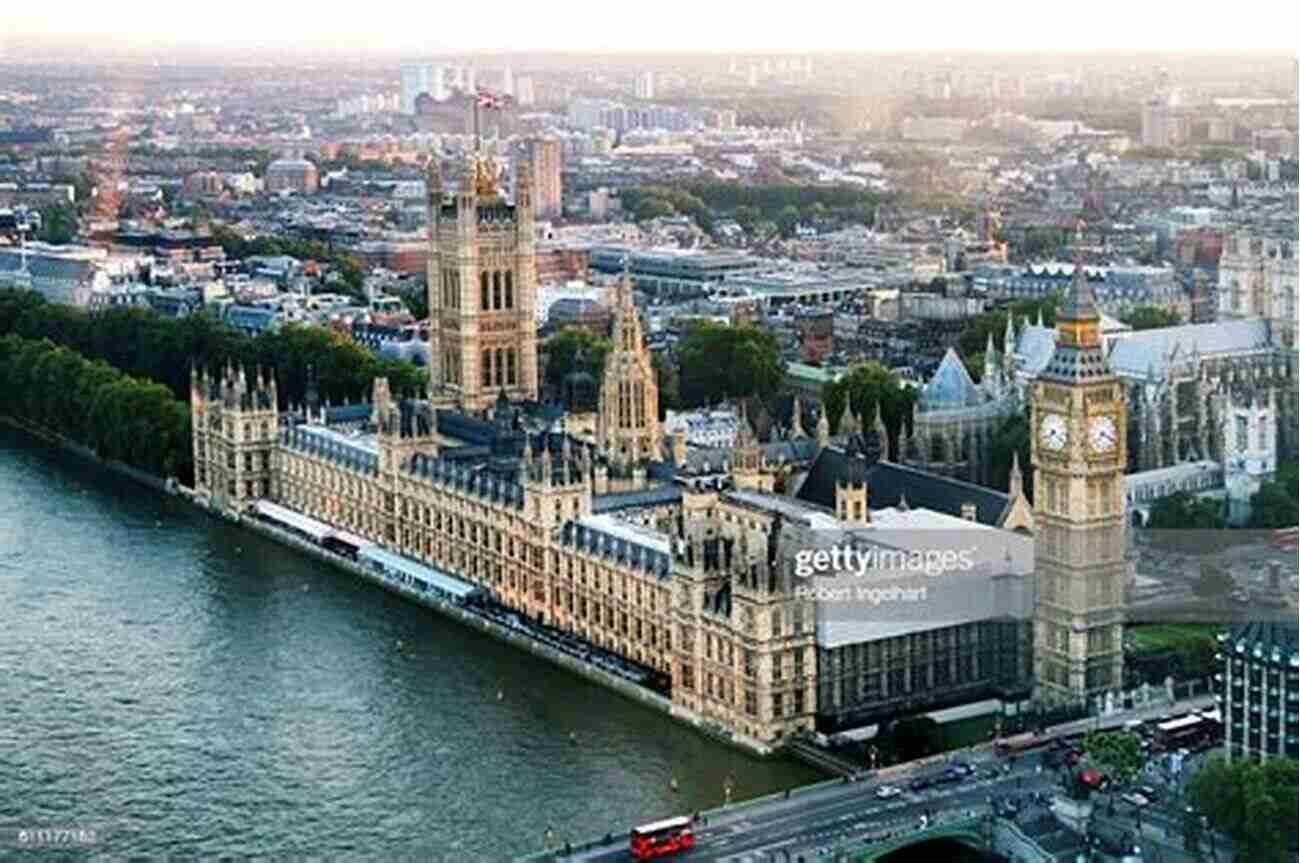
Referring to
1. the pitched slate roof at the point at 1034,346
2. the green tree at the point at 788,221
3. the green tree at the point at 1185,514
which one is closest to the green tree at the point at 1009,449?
the green tree at the point at 1185,514

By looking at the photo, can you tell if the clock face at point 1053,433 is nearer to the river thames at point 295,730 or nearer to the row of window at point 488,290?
the river thames at point 295,730

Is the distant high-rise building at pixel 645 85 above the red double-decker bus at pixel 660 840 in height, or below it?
above

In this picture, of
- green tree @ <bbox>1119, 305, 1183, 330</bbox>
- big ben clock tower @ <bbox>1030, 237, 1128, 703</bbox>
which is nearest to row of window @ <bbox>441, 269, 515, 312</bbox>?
green tree @ <bbox>1119, 305, 1183, 330</bbox>

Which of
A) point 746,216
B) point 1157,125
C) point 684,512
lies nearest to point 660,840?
point 684,512

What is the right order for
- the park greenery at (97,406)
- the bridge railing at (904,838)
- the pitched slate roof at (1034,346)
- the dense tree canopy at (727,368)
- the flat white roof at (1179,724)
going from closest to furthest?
the bridge railing at (904,838), the flat white roof at (1179,724), the pitched slate roof at (1034,346), the park greenery at (97,406), the dense tree canopy at (727,368)

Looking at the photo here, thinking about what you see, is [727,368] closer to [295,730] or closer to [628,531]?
[628,531]

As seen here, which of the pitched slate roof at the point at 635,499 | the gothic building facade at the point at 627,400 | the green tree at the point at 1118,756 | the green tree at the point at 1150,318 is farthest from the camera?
the green tree at the point at 1150,318

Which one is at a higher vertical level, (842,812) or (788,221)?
(788,221)
